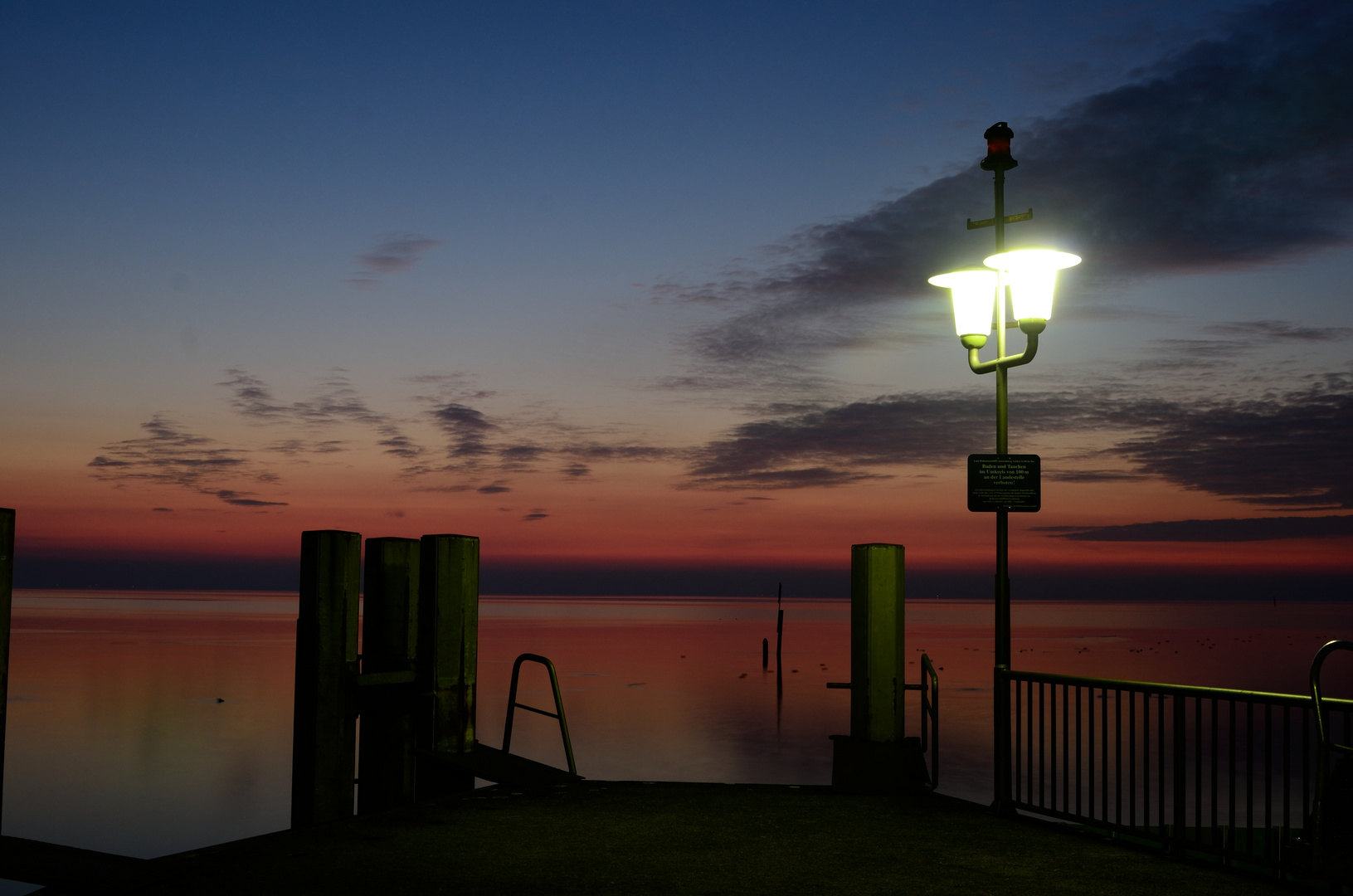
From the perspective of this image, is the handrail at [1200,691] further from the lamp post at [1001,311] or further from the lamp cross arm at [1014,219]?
the lamp cross arm at [1014,219]

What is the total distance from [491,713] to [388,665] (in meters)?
33.3

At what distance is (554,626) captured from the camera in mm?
120125

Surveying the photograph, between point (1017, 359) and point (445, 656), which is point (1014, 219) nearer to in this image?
point (1017, 359)

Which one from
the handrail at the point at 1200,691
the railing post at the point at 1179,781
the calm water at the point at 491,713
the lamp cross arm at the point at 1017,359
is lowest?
the calm water at the point at 491,713

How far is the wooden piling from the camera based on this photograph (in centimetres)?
921

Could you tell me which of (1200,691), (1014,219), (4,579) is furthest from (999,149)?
(4,579)

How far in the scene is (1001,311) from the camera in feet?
31.0

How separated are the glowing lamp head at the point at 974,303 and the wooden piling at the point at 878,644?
2063mm

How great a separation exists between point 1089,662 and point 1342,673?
1359cm

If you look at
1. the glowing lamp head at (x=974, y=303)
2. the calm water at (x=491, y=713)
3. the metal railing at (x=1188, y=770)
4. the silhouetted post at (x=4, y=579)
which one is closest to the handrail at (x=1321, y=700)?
the metal railing at (x=1188, y=770)

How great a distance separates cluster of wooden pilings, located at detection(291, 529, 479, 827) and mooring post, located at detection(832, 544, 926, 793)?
3326mm

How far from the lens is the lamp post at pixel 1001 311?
8883 millimetres

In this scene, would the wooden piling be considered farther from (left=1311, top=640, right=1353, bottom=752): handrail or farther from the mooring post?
(left=1311, top=640, right=1353, bottom=752): handrail

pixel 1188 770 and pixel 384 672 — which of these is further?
pixel 1188 770
